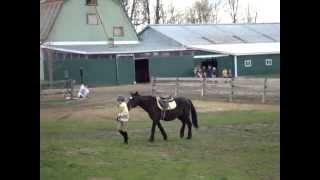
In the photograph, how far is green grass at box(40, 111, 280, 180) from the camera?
12.3 feet

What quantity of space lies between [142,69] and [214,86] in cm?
145

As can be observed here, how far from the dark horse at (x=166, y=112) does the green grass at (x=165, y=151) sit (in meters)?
0.09

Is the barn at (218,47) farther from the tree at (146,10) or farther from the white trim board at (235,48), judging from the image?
the tree at (146,10)

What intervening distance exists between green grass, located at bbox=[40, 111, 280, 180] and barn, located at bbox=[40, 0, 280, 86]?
1.97 ft

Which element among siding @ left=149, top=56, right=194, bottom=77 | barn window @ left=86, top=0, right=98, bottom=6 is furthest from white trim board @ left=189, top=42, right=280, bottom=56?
barn window @ left=86, top=0, right=98, bottom=6

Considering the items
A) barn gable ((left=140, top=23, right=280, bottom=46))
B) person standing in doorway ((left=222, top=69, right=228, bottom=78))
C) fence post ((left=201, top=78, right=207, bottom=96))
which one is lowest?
fence post ((left=201, top=78, right=207, bottom=96))

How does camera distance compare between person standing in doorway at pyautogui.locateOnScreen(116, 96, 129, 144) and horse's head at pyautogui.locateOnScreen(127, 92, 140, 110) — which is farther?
horse's head at pyautogui.locateOnScreen(127, 92, 140, 110)

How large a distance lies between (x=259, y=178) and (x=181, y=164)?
2.61ft

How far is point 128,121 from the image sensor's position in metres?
5.22

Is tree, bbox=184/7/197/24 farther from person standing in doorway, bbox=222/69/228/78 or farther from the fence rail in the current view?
the fence rail

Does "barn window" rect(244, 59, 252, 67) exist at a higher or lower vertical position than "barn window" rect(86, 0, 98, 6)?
lower

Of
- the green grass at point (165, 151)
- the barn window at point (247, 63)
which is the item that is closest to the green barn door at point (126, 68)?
the green grass at point (165, 151)
